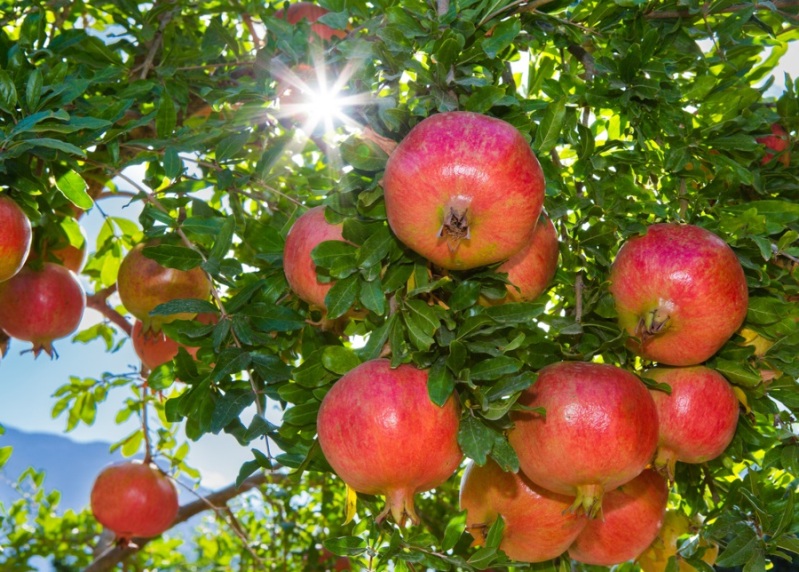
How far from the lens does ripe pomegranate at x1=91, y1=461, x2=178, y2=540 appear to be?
118 inches

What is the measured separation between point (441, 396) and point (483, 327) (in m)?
0.18

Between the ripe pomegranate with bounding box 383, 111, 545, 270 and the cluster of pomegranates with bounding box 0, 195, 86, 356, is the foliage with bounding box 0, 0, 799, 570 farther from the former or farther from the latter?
the cluster of pomegranates with bounding box 0, 195, 86, 356

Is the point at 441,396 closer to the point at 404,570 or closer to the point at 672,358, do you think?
the point at 404,570

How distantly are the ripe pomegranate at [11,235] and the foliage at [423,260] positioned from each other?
2.3 inches

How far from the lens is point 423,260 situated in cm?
149

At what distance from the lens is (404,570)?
5.15ft

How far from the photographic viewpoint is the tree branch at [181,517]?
3205mm

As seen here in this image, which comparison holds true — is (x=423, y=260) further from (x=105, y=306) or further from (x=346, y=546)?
(x=105, y=306)

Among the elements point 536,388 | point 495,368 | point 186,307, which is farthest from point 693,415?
point 186,307

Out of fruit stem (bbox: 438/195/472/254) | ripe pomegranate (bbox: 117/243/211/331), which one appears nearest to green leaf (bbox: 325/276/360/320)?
fruit stem (bbox: 438/195/472/254)

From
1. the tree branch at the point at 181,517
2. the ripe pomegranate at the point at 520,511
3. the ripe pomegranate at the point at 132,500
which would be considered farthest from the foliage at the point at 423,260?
the tree branch at the point at 181,517

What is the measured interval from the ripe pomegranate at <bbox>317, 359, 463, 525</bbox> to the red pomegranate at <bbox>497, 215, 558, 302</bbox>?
0.97 ft

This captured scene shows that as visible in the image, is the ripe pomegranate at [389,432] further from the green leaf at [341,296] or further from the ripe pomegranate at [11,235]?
the ripe pomegranate at [11,235]

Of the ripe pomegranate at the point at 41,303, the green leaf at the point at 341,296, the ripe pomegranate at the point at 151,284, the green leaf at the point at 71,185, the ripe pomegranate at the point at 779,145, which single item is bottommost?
the green leaf at the point at 341,296
